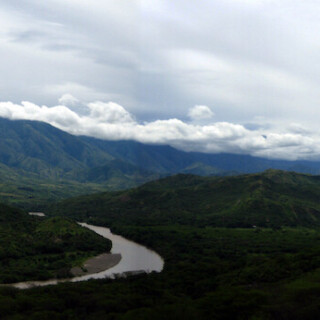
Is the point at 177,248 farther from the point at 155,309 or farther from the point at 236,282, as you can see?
the point at 155,309

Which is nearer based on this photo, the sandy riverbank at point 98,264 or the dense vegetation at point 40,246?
the dense vegetation at point 40,246

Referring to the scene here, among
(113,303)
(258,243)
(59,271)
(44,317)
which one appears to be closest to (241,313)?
(113,303)

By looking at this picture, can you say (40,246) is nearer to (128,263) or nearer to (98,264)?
(98,264)

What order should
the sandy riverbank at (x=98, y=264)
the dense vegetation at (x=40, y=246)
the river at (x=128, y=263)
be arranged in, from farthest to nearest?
the sandy riverbank at (x=98, y=264)
the dense vegetation at (x=40, y=246)
the river at (x=128, y=263)

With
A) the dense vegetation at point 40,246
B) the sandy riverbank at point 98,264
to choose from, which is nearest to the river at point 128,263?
the sandy riverbank at point 98,264

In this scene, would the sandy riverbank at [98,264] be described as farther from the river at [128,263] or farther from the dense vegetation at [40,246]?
the dense vegetation at [40,246]

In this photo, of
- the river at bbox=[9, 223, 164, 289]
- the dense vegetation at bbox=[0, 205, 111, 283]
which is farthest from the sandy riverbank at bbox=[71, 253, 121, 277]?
the dense vegetation at bbox=[0, 205, 111, 283]
